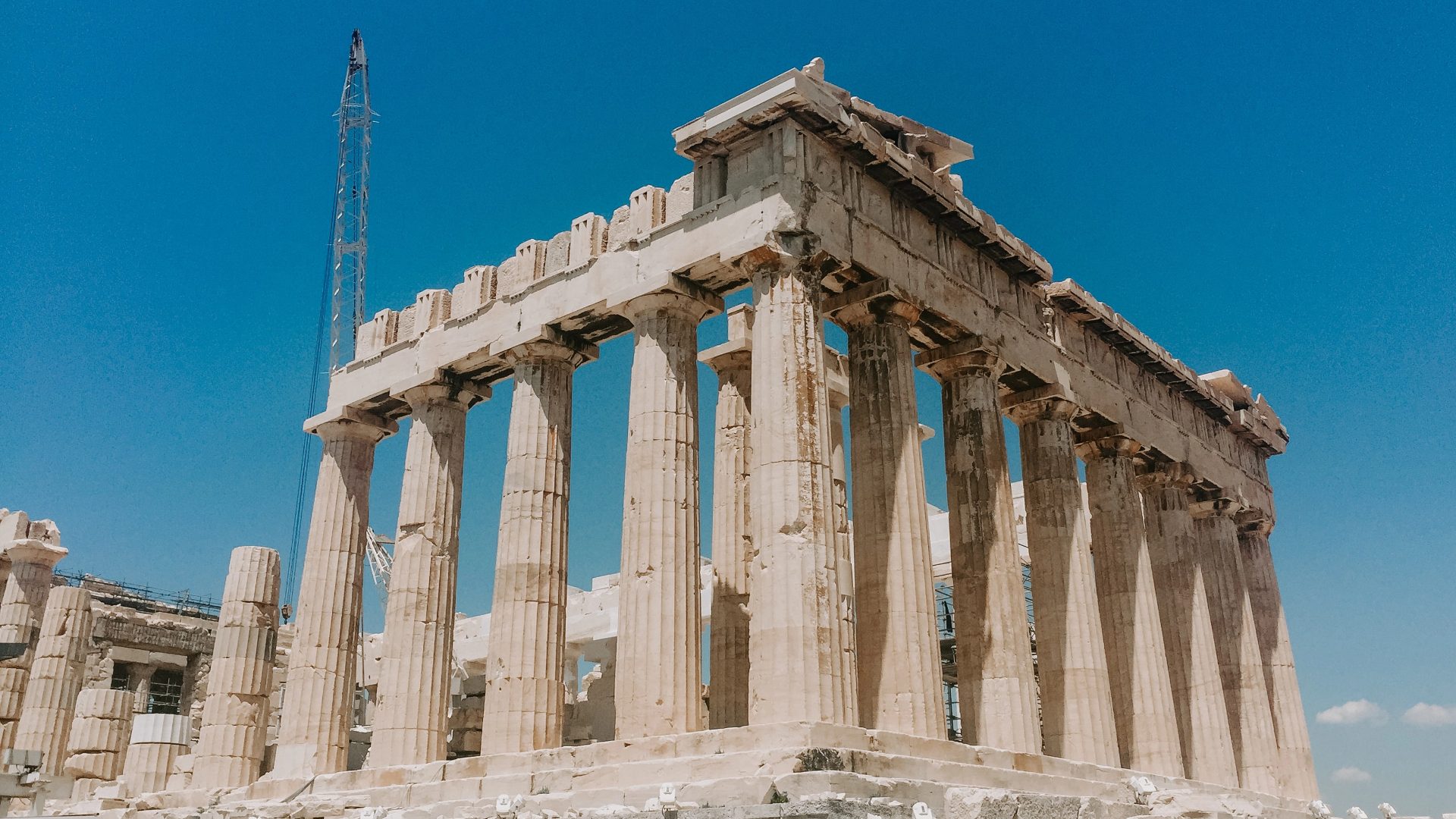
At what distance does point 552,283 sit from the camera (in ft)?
79.1

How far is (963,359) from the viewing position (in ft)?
79.9

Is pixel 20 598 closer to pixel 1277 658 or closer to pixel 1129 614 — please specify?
pixel 1129 614

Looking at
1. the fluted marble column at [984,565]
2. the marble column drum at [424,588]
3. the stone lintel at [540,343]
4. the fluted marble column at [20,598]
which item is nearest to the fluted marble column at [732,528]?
the stone lintel at [540,343]

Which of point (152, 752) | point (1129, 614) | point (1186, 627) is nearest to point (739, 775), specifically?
point (1129, 614)

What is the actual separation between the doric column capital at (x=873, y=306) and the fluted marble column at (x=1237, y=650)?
13425 mm

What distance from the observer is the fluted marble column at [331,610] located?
2475 centimetres

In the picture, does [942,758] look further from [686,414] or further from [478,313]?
[478,313]

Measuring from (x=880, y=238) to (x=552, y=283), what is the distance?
636cm

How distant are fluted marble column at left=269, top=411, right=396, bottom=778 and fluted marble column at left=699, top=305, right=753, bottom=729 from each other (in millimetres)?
7597

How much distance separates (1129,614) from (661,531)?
38.0 ft

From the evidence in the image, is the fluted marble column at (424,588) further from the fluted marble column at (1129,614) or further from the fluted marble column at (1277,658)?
the fluted marble column at (1277,658)

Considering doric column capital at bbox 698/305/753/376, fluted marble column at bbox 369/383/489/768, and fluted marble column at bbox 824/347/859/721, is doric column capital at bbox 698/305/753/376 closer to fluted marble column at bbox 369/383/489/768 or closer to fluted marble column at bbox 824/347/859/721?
fluted marble column at bbox 824/347/859/721

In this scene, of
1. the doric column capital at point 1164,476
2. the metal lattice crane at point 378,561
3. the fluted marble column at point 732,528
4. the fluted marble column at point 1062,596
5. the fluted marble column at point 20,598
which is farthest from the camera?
the metal lattice crane at point 378,561

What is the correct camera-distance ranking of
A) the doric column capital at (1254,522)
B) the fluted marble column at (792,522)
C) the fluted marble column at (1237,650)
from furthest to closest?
the doric column capital at (1254,522), the fluted marble column at (1237,650), the fluted marble column at (792,522)
